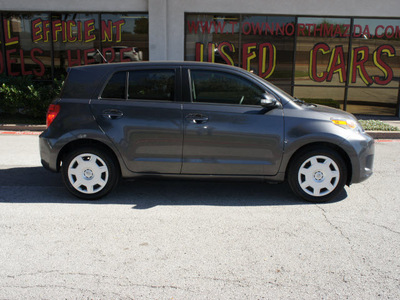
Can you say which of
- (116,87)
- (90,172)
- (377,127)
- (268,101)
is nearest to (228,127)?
(268,101)

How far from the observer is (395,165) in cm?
722

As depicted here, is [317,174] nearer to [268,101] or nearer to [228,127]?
[268,101]

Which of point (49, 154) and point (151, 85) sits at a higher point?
point (151, 85)

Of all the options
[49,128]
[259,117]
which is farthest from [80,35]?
[259,117]

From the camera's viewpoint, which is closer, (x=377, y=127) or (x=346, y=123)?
(x=346, y=123)

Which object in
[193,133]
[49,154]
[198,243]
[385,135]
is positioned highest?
[193,133]

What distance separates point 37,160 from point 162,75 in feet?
11.6

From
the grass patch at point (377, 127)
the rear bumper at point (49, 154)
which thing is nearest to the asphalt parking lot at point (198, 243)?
the rear bumper at point (49, 154)

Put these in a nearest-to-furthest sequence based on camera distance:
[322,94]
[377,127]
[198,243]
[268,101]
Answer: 1. [198,243]
2. [268,101]
3. [377,127]
4. [322,94]

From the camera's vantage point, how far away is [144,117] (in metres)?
5.03

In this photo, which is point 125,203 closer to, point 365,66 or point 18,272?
point 18,272

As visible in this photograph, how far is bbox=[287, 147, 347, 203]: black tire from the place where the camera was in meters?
5.04

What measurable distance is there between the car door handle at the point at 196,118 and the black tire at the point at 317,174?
1.24 meters

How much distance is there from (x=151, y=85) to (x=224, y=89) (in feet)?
3.07
